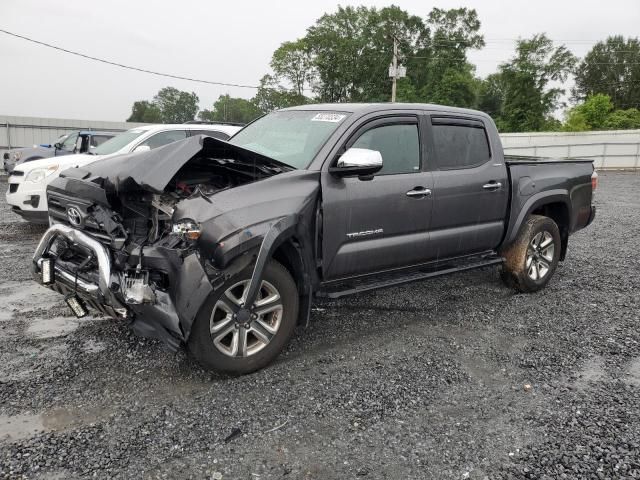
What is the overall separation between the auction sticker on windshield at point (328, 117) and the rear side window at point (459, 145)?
98 centimetres

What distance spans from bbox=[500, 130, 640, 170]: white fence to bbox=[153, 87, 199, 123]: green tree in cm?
7638

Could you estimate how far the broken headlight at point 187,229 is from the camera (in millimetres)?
3107

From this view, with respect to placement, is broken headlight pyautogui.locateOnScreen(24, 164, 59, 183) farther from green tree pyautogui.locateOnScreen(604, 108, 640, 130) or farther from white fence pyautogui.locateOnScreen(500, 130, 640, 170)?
green tree pyautogui.locateOnScreen(604, 108, 640, 130)

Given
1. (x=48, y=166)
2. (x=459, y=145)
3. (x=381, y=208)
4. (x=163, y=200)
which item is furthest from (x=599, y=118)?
(x=163, y=200)

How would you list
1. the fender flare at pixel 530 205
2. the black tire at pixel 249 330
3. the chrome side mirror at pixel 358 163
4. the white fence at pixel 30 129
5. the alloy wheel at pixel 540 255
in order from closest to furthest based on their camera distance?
the black tire at pixel 249 330 → the chrome side mirror at pixel 358 163 → the fender flare at pixel 530 205 → the alloy wheel at pixel 540 255 → the white fence at pixel 30 129

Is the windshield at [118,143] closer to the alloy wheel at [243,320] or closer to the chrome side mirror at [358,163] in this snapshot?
the chrome side mirror at [358,163]

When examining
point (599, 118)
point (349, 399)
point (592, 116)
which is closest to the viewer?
point (349, 399)

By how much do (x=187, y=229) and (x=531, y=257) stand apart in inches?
154

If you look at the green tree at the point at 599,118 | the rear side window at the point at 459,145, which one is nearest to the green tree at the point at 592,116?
the green tree at the point at 599,118

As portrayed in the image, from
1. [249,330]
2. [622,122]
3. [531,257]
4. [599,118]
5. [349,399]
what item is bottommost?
[349,399]

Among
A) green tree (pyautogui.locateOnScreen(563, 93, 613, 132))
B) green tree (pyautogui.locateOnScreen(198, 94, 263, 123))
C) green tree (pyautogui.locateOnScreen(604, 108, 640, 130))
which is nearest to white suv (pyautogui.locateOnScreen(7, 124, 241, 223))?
green tree (pyautogui.locateOnScreen(563, 93, 613, 132))

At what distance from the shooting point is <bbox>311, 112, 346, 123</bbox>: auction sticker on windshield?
416 centimetres

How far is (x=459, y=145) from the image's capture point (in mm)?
4867

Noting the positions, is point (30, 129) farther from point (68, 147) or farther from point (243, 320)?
point (243, 320)
